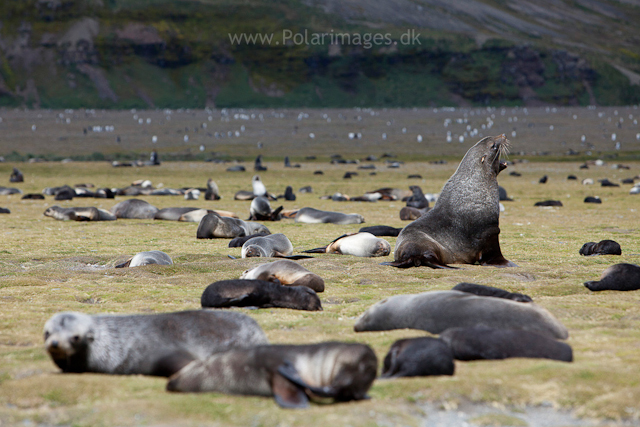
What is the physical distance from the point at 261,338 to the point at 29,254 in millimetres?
6066

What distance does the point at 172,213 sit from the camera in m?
14.3

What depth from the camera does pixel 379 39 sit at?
164 m

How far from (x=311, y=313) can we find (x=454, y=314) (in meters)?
1.30

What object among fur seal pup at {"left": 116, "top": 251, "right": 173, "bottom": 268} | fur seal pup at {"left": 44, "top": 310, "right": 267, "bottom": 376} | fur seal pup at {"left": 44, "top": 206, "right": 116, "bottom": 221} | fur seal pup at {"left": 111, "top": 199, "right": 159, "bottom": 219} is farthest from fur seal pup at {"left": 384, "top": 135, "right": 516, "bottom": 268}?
fur seal pup at {"left": 44, "top": 206, "right": 116, "bottom": 221}

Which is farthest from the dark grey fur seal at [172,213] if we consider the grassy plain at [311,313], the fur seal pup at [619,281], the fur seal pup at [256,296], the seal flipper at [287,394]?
the seal flipper at [287,394]

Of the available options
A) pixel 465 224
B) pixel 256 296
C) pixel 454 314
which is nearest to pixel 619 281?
pixel 465 224

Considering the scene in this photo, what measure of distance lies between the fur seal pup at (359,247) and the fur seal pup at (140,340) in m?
5.05

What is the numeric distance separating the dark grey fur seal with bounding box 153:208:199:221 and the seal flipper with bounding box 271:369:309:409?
11.1 meters

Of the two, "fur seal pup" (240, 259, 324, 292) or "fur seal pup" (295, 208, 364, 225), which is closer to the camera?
"fur seal pup" (240, 259, 324, 292)

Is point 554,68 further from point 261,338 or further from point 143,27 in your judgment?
point 261,338

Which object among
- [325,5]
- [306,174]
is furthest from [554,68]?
[306,174]

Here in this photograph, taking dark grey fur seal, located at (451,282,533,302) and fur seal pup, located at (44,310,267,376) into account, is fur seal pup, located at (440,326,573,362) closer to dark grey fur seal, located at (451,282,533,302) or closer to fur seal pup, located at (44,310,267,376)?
dark grey fur seal, located at (451,282,533,302)

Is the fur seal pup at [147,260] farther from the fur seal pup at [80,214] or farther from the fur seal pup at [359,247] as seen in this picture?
the fur seal pup at [80,214]

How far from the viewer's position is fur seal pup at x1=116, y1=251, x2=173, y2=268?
26.2 feet
